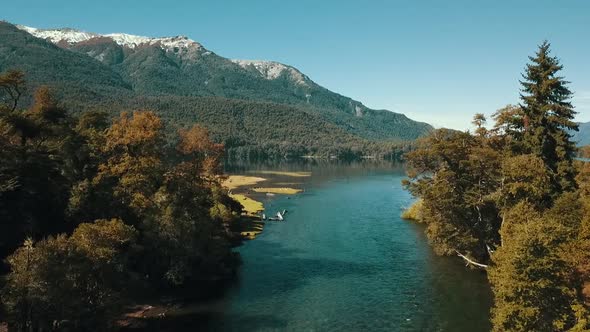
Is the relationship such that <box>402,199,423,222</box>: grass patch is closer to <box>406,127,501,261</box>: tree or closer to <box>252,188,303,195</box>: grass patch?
<box>406,127,501,261</box>: tree

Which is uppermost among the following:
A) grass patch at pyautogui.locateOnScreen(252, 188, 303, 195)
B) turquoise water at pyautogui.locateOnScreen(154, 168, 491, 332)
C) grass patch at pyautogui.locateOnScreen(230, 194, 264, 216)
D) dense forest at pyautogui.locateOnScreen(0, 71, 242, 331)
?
dense forest at pyautogui.locateOnScreen(0, 71, 242, 331)

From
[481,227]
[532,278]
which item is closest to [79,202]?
[532,278]

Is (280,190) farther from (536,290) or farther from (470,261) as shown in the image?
(536,290)

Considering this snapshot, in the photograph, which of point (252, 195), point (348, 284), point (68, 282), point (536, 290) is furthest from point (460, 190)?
point (252, 195)

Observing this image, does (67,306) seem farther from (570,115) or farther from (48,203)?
(570,115)

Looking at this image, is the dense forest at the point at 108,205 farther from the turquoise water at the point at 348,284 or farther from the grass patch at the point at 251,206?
the grass patch at the point at 251,206

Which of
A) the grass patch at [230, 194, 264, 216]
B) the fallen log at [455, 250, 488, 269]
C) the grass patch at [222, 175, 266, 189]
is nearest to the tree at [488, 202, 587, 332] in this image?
the fallen log at [455, 250, 488, 269]
